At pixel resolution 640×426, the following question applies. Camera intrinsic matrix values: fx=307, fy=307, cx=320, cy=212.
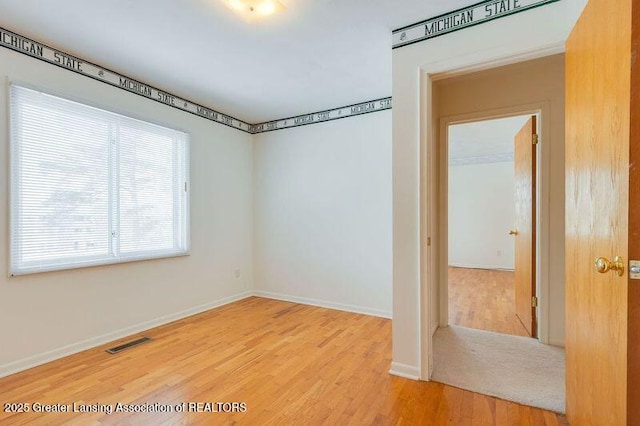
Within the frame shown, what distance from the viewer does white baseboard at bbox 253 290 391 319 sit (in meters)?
3.59

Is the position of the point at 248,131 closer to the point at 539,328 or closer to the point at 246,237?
the point at 246,237

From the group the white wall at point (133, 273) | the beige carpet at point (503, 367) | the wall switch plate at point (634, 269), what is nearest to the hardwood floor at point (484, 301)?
the beige carpet at point (503, 367)

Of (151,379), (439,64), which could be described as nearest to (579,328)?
(439,64)

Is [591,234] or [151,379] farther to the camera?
[151,379]

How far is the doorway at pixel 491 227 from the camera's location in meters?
3.13

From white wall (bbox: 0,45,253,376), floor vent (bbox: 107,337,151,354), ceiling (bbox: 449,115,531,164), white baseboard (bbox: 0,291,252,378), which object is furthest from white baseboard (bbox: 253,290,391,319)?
ceiling (bbox: 449,115,531,164)

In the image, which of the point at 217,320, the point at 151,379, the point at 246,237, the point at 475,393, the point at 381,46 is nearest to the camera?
the point at 475,393

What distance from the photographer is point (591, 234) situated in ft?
4.33

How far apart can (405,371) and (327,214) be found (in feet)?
7.11

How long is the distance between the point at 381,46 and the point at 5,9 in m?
2.57

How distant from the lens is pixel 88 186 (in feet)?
8.84

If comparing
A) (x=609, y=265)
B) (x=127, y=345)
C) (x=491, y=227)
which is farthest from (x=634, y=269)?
(x=491, y=227)

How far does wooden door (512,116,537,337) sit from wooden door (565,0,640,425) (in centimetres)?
142

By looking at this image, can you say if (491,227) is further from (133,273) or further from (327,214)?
(133,273)
